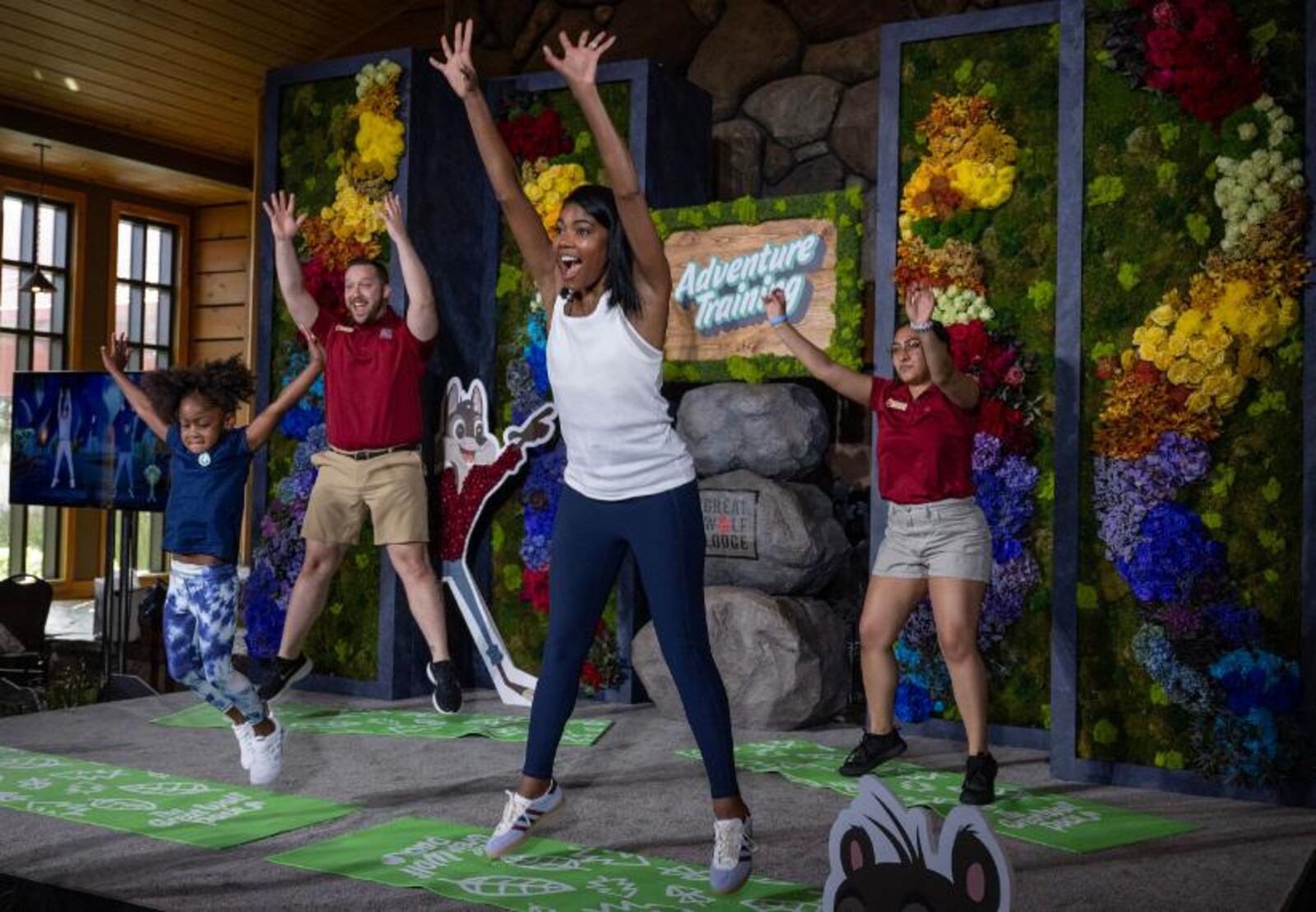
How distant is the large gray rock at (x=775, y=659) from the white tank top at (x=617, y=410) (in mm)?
2308

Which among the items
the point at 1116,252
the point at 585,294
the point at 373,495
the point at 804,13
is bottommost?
the point at 373,495

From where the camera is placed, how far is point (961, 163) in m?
5.39

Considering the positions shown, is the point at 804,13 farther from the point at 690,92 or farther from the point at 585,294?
the point at 585,294

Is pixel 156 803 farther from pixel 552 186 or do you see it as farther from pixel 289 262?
pixel 552 186

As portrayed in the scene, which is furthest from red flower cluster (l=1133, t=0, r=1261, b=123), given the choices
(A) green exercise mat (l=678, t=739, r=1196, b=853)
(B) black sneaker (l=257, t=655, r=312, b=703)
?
(B) black sneaker (l=257, t=655, r=312, b=703)

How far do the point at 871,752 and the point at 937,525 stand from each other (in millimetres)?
835

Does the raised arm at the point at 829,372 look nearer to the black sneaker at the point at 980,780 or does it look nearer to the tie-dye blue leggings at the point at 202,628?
the black sneaker at the point at 980,780

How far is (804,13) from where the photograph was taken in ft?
23.3

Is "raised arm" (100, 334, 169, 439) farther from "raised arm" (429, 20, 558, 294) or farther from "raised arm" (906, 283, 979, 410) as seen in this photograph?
"raised arm" (906, 283, 979, 410)

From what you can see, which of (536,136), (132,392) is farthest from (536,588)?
(132,392)

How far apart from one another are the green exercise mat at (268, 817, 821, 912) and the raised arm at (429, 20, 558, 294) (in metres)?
1.39

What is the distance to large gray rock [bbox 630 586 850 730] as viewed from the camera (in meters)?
5.64

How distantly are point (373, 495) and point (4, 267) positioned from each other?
822 centimetres

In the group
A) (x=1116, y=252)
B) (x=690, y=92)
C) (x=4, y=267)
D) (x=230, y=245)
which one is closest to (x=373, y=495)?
(x=690, y=92)
